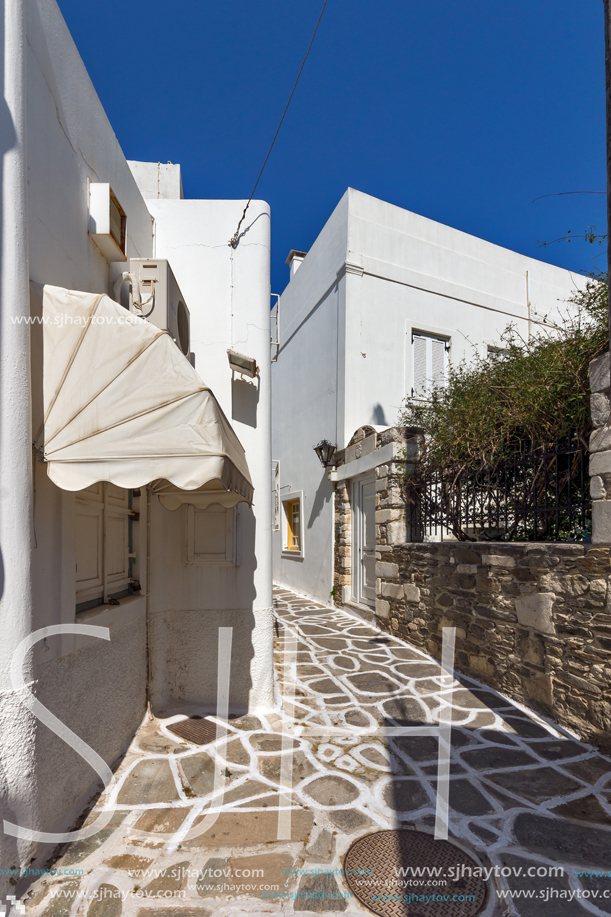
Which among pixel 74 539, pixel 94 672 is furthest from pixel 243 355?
pixel 94 672

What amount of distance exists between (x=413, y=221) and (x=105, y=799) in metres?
12.4

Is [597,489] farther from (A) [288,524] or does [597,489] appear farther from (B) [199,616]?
(A) [288,524]

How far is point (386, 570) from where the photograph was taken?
884 centimetres

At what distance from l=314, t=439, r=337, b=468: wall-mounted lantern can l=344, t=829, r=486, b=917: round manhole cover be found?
8.24 metres

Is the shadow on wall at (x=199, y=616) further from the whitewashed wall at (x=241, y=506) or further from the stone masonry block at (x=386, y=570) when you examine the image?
the stone masonry block at (x=386, y=570)

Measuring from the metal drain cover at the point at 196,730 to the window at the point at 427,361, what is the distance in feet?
27.5

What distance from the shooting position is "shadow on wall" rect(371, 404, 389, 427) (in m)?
11.0

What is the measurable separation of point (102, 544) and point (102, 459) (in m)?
1.72

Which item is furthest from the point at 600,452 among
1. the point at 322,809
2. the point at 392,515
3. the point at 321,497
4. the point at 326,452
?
the point at 321,497

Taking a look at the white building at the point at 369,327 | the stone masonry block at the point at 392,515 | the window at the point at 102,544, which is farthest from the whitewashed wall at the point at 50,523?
the white building at the point at 369,327

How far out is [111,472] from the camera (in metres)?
3.03

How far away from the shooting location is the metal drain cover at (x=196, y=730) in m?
4.75

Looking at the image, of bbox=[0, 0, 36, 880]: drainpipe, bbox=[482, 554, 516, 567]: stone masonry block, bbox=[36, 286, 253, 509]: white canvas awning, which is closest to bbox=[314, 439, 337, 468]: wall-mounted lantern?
bbox=[482, 554, 516, 567]: stone masonry block

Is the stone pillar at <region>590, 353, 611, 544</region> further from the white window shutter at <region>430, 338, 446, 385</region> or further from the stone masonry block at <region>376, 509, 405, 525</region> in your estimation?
the white window shutter at <region>430, 338, 446, 385</region>
